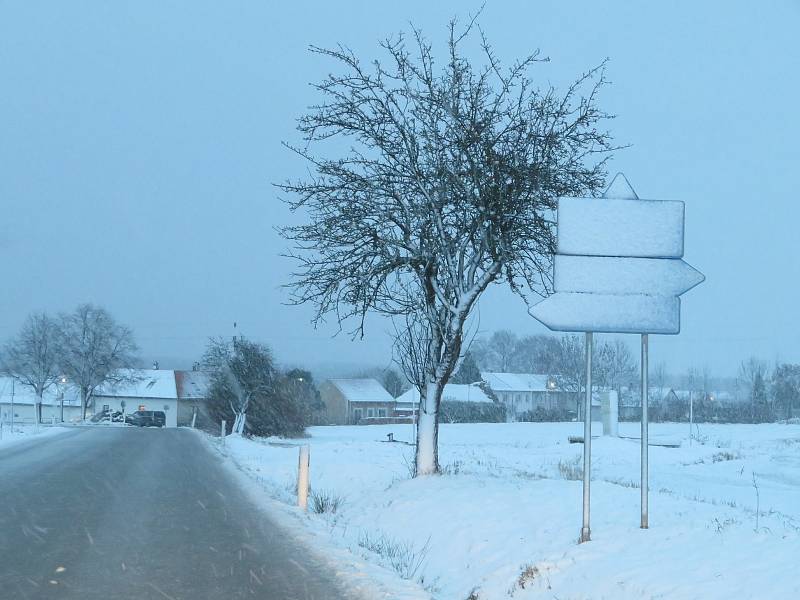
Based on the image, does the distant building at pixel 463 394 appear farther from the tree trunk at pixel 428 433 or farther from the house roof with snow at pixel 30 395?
the tree trunk at pixel 428 433

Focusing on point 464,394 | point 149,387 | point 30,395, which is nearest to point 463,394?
point 464,394

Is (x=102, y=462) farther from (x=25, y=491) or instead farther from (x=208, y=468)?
(x=25, y=491)

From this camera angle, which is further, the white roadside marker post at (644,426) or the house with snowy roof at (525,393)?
the house with snowy roof at (525,393)

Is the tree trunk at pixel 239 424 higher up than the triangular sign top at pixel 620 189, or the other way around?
the triangular sign top at pixel 620 189

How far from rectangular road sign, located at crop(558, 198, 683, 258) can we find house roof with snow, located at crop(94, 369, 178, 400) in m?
94.8

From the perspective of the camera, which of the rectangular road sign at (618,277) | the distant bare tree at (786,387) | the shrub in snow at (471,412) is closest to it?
the rectangular road sign at (618,277)

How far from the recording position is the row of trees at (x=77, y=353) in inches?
3600

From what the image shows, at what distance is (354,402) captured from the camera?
97875mm

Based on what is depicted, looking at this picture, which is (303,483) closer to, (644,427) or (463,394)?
(644,427)

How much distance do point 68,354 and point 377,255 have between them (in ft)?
278

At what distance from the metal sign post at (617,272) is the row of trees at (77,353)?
88.3m

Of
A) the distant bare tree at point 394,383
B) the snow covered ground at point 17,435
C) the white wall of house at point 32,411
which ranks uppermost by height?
the distant bare tree at point 394,383

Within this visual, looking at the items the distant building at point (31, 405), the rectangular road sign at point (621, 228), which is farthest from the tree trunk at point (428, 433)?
the distant building at point (31, 405)

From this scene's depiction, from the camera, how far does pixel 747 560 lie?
21.7 ft
